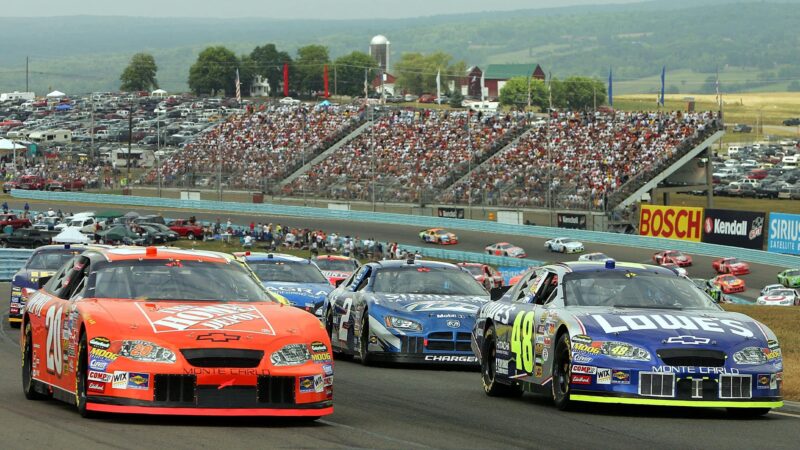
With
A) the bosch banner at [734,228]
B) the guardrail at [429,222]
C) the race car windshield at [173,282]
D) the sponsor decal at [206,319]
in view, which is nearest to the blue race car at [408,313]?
the race car windshield at [173,282]

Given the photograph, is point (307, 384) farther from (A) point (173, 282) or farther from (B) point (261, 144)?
(B) point (261, 144)

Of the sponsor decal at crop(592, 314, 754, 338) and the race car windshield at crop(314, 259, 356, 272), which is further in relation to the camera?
the race car windshield at crop(314, 259, 356, 272)

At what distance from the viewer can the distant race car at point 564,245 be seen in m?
65.6

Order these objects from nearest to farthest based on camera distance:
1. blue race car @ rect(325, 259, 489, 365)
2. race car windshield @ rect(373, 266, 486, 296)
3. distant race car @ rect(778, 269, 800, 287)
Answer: blue race car @ rect(325, 259, 489, 365) < race car windshield @ rect(373, 266, 486, 296) < distant race car @ rect(778, 269, 800, 287)

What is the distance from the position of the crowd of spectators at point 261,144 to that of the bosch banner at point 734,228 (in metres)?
31.5

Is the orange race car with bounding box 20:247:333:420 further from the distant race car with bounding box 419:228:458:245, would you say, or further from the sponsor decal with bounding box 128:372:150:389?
the distant race car with bounding box 419:228:458:245

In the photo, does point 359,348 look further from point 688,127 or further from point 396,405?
point 688,127

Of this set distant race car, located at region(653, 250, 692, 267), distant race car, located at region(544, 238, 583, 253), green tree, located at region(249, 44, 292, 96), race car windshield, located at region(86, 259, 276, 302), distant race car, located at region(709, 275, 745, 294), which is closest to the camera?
race car windshield, located at region(86, 259, 276, 302)

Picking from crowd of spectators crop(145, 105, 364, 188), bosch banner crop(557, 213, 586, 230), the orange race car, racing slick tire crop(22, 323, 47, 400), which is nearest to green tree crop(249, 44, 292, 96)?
crowd of spectators crop(145, 105, 364, 188)

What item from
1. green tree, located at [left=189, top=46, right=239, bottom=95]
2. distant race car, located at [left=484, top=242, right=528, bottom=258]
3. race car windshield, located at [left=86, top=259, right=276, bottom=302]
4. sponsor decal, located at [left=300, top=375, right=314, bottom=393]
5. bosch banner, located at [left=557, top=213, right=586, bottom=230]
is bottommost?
distant race car, located at [left=484, top=242, right=528, bottom=258]

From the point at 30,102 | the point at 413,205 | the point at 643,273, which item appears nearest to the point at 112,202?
the point at 413,205

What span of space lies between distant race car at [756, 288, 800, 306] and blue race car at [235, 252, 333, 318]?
83.2ft

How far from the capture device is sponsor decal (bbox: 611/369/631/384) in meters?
11.4

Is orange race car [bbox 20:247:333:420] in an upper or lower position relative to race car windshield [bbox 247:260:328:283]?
upper
